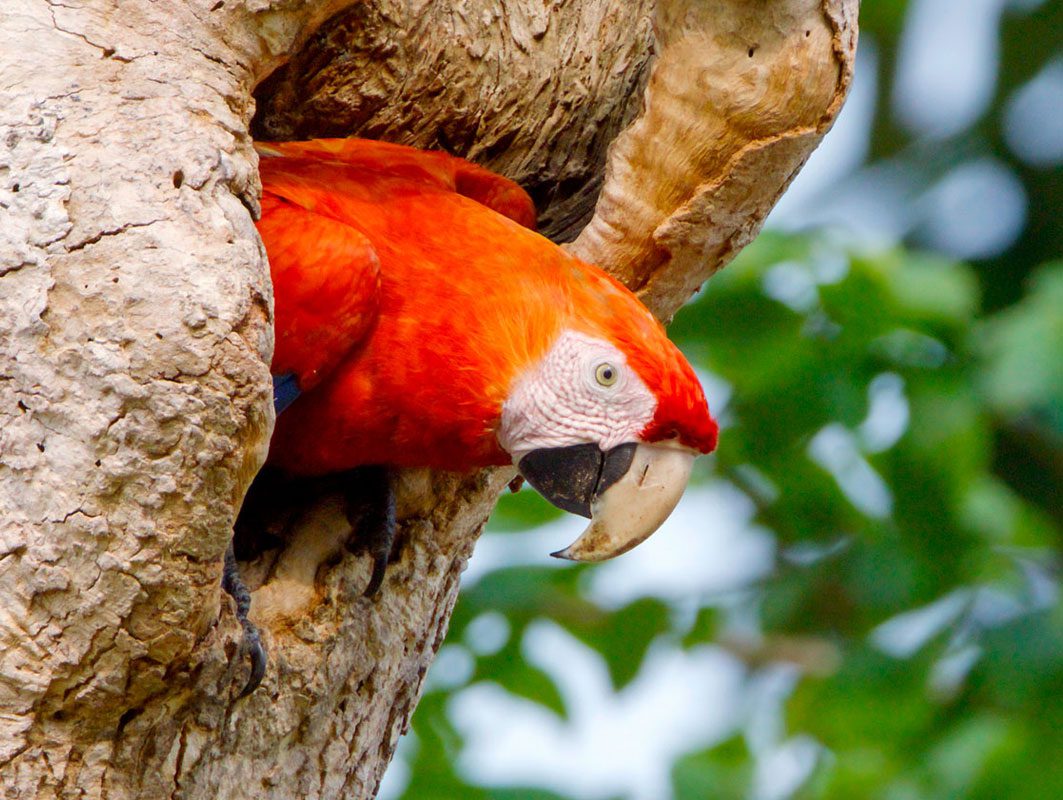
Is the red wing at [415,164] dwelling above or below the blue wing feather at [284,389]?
above

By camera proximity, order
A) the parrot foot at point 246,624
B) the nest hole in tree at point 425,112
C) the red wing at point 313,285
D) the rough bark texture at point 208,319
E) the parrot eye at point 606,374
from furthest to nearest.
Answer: the nest hole in tree at point 425,112 < the parrot eye at point 606,374 < the red wing at point 313,285 < the parrot foot at point 246,624 < the rough bark texture at point 208,319

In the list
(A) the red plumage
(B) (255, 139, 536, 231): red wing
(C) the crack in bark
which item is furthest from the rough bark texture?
(A) the red plumage

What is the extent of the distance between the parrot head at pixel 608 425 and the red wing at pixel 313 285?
1.11 feet

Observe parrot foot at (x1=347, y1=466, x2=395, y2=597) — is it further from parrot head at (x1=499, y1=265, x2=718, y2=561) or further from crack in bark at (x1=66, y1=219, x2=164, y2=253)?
crack in bark at (x1=66, y1=219, x2=164, y2=253)

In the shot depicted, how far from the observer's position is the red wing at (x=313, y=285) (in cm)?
233

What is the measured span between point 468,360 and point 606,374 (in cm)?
26

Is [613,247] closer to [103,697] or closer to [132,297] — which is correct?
[132,297]

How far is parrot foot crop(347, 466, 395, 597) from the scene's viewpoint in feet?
8.39

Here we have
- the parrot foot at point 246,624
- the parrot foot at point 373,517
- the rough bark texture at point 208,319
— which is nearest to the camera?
the rough bark texture at point 208,319

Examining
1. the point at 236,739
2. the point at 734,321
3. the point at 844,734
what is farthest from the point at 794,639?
the point at 236,739

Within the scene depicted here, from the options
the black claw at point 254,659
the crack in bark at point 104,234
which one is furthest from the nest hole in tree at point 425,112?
the crack in bark at point 104,234

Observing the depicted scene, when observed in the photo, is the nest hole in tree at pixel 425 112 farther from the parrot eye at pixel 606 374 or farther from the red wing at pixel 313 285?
the parrot eye at pixel 606 374

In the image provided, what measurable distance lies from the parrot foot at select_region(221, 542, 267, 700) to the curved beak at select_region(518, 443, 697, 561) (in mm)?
565

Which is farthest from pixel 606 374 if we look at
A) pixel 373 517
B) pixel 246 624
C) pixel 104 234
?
pixel 104 234
